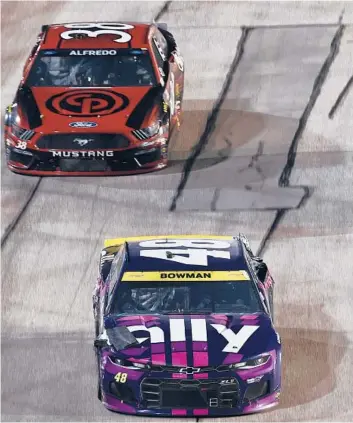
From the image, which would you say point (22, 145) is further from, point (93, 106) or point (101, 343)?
point (101, 343)

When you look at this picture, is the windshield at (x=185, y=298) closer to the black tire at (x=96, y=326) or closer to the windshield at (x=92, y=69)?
the black tire at (x=96, y=326)

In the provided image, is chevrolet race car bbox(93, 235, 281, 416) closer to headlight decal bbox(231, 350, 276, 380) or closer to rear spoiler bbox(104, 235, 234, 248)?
headlight decal bbox(231, 350, 276, 380)

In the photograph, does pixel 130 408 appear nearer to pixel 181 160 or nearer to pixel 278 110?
pixel 181 160

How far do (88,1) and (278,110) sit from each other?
517 cm

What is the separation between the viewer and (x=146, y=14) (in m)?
27.2

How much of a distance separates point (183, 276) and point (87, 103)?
16.7 feet

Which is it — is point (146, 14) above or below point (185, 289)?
below

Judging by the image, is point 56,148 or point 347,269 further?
point 56,148

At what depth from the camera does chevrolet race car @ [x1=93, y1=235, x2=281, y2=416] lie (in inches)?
614


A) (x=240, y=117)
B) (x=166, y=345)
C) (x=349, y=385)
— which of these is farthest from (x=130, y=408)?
(x=240, y=117)

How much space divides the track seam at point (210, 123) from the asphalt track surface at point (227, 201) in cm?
4

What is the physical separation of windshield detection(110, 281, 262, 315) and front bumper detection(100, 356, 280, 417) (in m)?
1.02

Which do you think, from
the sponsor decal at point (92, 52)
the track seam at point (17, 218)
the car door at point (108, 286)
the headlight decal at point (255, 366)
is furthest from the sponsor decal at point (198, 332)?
the sponsor decal at point (92, 52)

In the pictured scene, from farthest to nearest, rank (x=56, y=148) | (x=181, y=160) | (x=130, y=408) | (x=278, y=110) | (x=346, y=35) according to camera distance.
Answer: (x=346, y=35) → (x=278, y=110) → (x=181, y=160) → (x=56, y=148) → (x=130, y=408)
